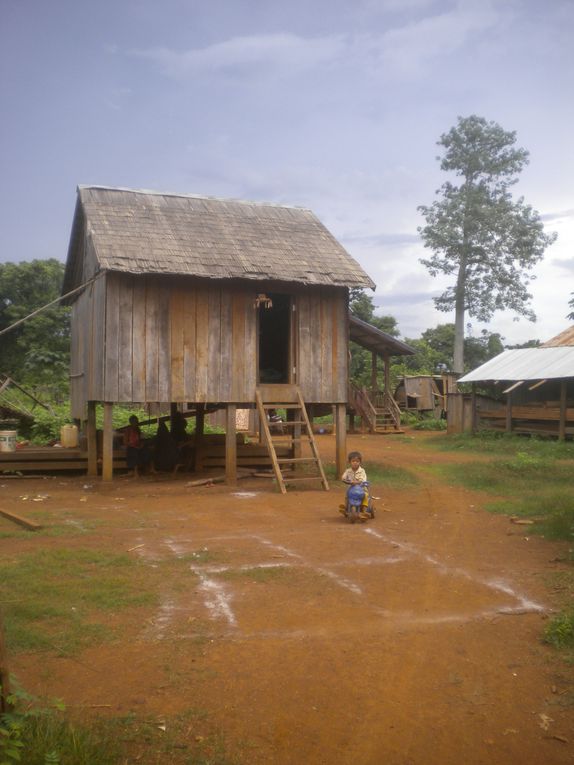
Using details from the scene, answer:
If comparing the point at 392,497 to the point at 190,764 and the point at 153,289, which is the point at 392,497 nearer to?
the point at 153,289

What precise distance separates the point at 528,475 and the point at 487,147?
2729 cm

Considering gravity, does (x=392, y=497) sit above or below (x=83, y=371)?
below

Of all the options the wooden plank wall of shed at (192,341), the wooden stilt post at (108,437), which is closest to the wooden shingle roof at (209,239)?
the wooden plank wall of shed at (192,341)

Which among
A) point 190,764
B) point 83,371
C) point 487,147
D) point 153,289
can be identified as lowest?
point 190,764

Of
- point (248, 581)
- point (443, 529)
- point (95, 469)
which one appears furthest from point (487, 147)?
point (248, 581)

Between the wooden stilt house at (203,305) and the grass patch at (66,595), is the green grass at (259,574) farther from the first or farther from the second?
the wooden stilt house at (203,305)

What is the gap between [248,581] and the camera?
270 inches

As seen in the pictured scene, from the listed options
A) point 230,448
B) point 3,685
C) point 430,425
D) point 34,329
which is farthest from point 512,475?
point 34,329

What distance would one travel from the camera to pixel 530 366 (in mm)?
23344

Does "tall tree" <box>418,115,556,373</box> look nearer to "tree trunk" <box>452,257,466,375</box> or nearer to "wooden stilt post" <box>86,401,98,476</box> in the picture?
"tree trunk" <box>452,257,466,375</box>

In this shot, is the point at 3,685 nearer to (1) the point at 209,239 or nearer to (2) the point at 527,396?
(1) the point at 209,239

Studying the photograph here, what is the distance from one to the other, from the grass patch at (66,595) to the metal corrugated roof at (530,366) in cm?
1616

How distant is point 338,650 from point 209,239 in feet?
34.8

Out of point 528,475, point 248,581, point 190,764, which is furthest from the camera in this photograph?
point 528,475
